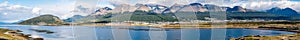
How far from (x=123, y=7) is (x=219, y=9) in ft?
1.06

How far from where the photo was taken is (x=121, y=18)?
4.17ft

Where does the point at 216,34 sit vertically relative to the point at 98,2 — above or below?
below

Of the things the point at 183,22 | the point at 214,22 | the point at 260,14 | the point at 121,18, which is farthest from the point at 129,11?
the point at 260,14

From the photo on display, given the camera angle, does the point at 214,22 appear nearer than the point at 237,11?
Yes

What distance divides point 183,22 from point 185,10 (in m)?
0.04

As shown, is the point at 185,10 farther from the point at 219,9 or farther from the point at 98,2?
the point at 98,2

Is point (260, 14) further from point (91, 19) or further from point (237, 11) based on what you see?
point (91, 19)

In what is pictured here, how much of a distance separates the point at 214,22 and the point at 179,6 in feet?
0.43

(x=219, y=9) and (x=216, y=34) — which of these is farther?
(x=216, y=34)

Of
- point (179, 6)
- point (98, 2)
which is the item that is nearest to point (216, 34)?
point (179, 6)

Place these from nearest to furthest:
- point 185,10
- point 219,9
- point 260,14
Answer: point 219,9, point 185,10, point 260,14

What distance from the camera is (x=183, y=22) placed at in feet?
4.27

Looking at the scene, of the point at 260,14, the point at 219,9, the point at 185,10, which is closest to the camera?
the point at 219,9

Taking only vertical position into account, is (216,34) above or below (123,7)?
below
